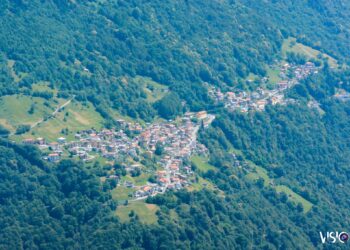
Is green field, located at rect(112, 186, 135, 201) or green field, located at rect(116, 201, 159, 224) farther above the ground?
green field, located at rect(116, 201, 159, 224)

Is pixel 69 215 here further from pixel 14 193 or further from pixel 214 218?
pixel 214 218

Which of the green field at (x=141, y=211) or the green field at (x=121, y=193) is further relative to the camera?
the green field at (x=121, y=193)

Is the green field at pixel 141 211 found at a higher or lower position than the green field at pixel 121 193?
higher

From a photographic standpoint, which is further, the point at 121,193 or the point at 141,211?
the point at 121,193

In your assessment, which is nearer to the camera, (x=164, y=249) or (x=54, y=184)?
(x=164, y=249)

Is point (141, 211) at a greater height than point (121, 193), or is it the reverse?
point (141, 211)

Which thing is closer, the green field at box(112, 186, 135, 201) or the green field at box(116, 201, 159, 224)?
the green field at box(116, 201, 159, 224)

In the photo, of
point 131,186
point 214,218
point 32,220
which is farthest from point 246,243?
point 32,220
